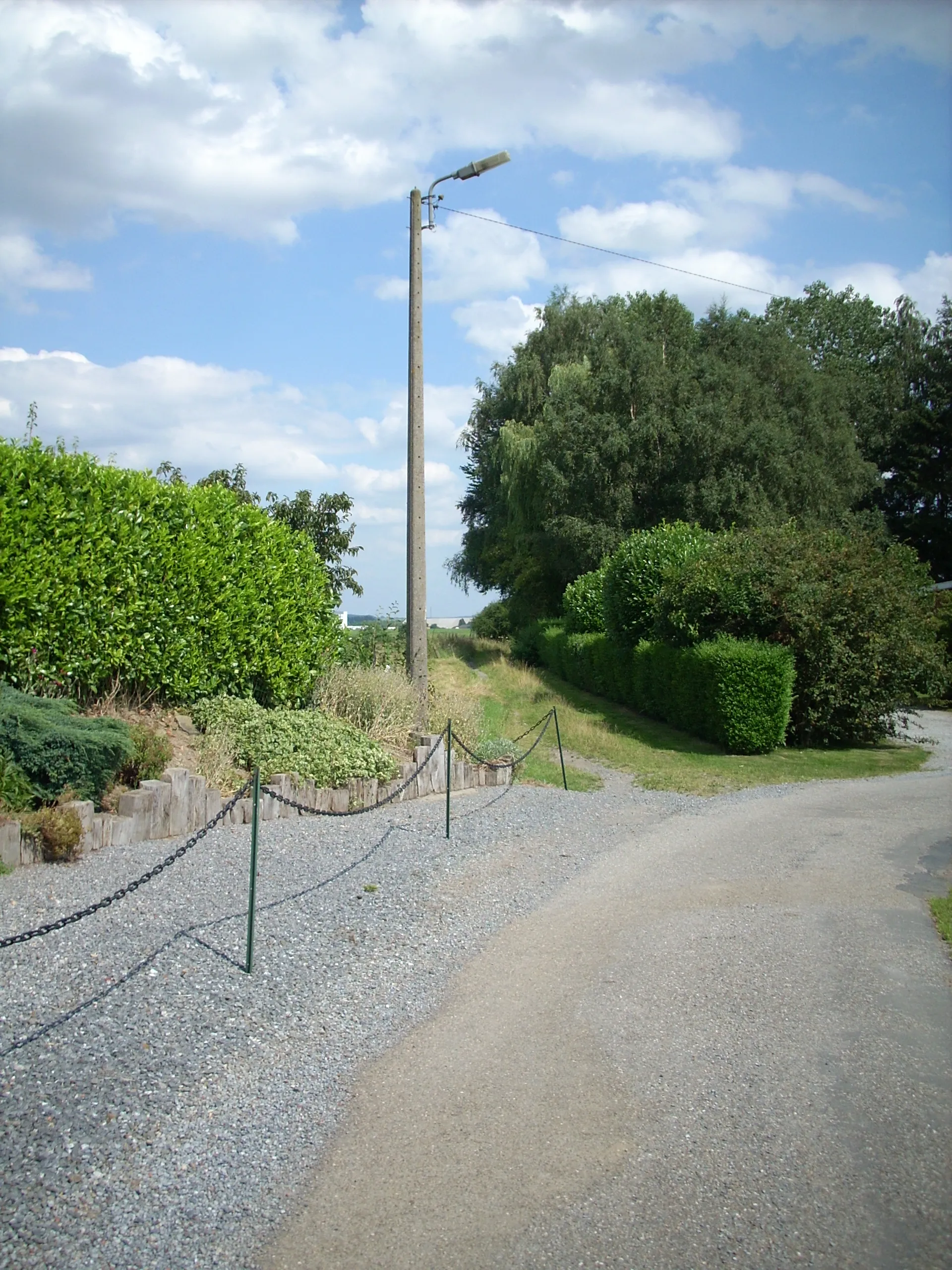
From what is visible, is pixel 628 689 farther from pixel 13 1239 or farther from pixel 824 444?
pixel 13 1239

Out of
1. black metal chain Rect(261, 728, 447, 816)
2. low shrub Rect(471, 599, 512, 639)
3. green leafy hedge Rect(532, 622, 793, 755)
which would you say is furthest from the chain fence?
low shrub Rect(471, 599, 512, 639)

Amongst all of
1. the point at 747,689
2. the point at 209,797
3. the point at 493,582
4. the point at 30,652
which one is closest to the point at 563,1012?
the point at 209,797

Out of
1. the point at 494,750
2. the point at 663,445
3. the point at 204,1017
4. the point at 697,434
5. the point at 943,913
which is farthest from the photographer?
the point at 663,445

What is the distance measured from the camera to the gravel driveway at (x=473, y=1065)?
361 centimetres

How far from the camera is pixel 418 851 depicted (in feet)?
30.1

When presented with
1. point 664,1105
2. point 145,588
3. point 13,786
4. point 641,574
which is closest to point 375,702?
point 145,588

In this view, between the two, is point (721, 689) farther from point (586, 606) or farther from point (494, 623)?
point (494, 623)

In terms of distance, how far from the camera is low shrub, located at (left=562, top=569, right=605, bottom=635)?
98.5 ft

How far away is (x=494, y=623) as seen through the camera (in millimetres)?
44781

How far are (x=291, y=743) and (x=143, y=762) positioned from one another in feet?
6.76

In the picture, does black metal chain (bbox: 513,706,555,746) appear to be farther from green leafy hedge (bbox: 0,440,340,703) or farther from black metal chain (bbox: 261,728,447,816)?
green leafy hedge (bbox: 0,440,340,703)

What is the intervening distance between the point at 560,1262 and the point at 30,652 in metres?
8.15

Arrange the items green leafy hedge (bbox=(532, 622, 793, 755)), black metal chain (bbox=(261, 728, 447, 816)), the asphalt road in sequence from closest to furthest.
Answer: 1. the asphalt road
2. black metal chain (bbox=(261, 728, 447, 816))
3. green leafy hedge (bbox=(532, 622, 793, 755))

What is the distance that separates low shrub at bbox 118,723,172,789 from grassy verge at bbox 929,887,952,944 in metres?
6.79
